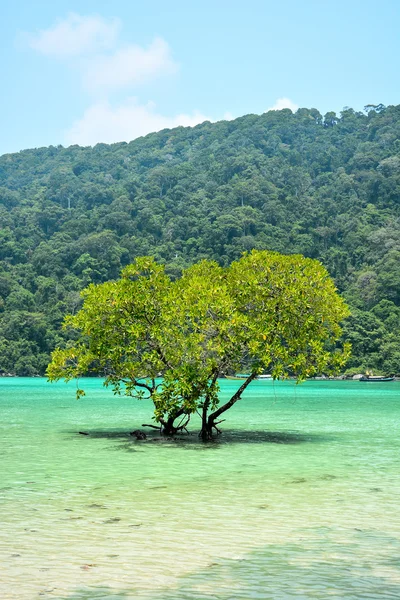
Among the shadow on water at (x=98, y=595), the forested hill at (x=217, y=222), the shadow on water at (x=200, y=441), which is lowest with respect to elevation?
the shadow on water at (x=200, y=441)

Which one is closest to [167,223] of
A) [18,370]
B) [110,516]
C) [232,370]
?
[18,370]

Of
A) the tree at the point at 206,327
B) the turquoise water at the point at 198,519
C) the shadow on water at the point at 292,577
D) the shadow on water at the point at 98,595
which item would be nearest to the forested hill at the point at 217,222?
the tree at the point at 206,327

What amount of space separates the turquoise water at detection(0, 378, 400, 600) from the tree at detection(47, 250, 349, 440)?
202 centimetres

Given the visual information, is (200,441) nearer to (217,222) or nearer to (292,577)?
(292,577)

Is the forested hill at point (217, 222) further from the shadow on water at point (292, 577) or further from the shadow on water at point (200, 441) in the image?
the shadow on water at point (292, 577)

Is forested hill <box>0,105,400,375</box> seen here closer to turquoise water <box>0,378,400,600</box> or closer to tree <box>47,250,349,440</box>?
tree <box>47,250,349,440</box>

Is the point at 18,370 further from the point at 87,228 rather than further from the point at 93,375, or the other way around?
the point at 87,228

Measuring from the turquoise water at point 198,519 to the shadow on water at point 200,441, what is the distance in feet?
0.49

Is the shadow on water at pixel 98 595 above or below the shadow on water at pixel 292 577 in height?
above

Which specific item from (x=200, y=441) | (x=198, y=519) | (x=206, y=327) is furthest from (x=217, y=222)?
(x=198, y=519)

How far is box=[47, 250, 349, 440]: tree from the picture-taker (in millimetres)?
21188

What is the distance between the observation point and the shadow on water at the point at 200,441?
22016 millimetres

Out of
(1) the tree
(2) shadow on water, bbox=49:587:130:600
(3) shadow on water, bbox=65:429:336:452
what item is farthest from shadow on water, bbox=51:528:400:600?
(3) shadow on water, bbox=65:429:336:452

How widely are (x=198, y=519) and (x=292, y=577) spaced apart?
3257 millimetres
